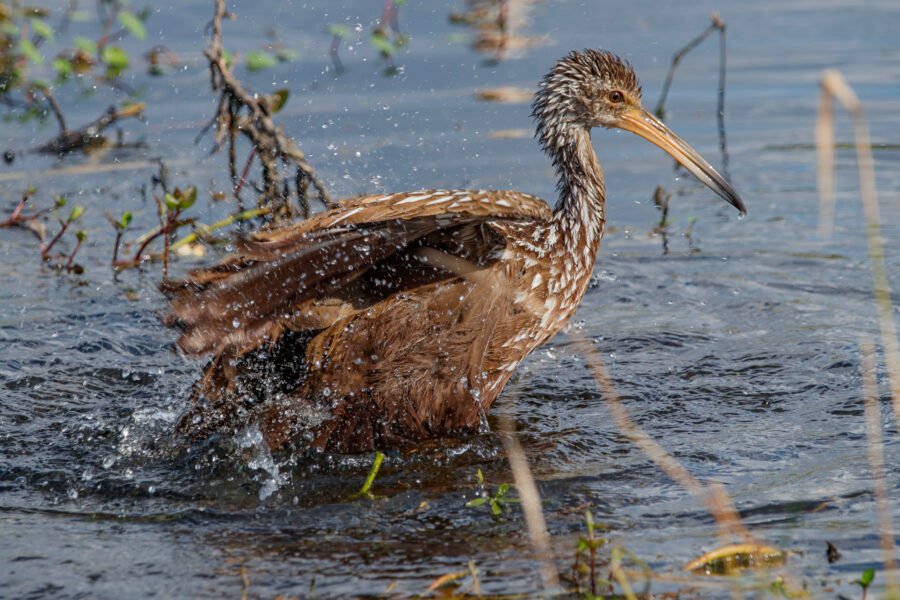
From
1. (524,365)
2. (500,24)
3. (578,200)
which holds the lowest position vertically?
(524,365)

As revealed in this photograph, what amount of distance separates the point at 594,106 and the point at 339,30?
173 inches

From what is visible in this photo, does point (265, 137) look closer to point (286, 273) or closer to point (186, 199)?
point (186, 199)

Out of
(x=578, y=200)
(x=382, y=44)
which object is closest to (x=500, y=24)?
(x=382, y=44)

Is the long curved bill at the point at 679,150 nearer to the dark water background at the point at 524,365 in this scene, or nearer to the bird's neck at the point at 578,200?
the bird's neck at the point at 578,200

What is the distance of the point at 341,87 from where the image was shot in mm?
9008

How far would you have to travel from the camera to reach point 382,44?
9289 millimetres

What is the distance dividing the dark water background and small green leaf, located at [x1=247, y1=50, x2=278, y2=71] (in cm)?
9

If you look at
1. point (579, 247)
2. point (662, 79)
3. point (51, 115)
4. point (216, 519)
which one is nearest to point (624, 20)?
point (662, 79)

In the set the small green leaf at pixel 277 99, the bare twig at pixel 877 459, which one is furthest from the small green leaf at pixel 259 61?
the bare twig at pixel 877 459

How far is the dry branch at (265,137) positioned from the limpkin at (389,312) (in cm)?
159

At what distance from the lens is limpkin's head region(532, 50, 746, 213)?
5.38m

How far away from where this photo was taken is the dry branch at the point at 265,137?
6.46 metres

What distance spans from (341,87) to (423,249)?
4717mm

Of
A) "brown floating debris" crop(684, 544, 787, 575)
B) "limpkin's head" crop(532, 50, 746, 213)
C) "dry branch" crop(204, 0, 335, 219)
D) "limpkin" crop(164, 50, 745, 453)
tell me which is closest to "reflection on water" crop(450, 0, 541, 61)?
"dry branch" crop(204, 0, 335, 219)
